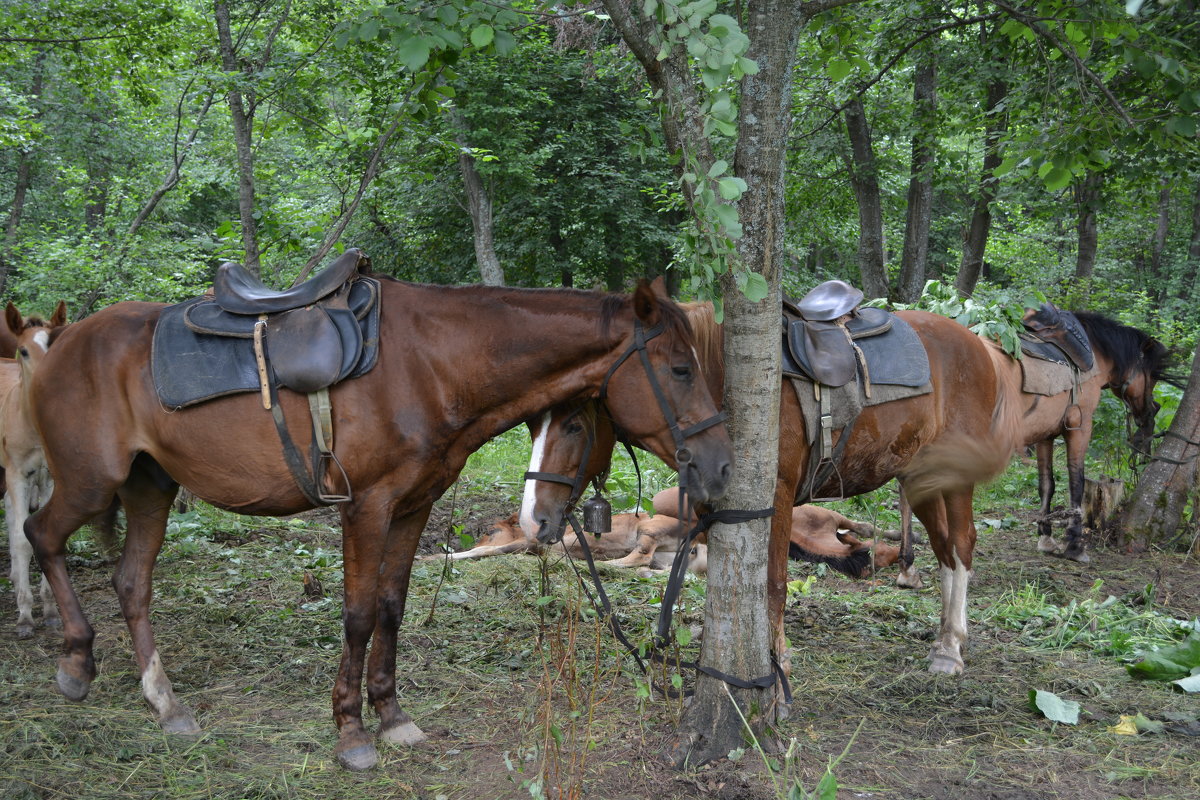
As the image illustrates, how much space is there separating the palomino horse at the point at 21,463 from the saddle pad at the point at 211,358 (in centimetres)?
182

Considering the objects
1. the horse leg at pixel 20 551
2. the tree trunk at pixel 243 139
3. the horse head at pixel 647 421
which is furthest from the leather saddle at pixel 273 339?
the tree trunk at pixel 243 139

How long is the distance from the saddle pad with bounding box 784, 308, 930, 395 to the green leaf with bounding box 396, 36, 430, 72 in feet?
7.07

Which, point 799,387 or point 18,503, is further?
point 18,503

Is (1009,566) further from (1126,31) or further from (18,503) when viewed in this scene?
(18,503)

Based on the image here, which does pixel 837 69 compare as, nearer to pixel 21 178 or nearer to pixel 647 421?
pixel 647 421

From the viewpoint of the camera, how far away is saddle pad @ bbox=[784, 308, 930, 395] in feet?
14.9

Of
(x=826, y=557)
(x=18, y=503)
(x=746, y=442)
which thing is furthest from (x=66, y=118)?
(x=746, y=442)

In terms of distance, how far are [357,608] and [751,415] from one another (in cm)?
186

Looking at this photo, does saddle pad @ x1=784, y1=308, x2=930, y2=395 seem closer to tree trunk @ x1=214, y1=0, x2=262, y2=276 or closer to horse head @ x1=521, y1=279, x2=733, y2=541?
horse head @ x1=521, y1=279, x2=733, y2=541

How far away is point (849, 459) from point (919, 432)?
0.53 meters

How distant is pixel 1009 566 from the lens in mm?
7164

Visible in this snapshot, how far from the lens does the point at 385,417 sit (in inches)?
148

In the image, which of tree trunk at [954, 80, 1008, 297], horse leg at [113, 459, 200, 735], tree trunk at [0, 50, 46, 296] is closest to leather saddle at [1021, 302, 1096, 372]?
tree trunk at [954, 80, 1008, 297]

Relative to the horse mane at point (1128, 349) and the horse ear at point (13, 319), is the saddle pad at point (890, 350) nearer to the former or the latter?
the horse ear at point (13, 319)
